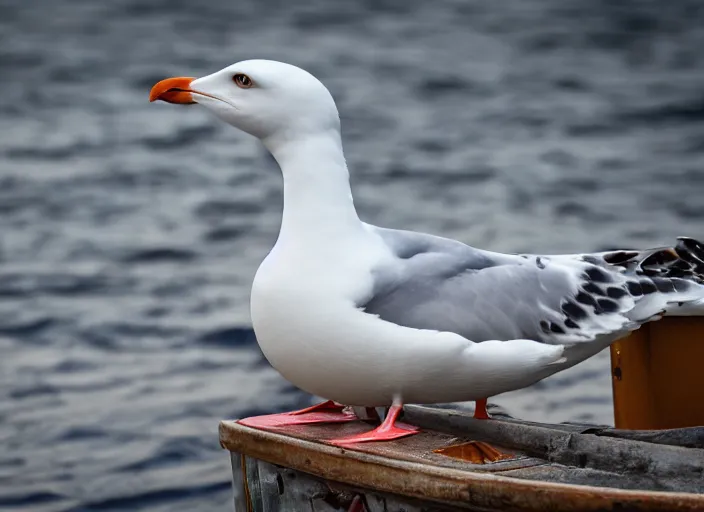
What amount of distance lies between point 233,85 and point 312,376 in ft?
2.33

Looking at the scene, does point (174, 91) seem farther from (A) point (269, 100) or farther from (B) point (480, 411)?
(B) point (480, 411)

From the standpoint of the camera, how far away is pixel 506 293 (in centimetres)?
299

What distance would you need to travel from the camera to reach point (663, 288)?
311cm

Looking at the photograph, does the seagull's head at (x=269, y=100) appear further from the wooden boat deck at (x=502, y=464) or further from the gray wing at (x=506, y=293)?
the wooden boat deck at (x=502, y=464)

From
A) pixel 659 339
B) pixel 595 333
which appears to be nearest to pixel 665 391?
pixel 659 339

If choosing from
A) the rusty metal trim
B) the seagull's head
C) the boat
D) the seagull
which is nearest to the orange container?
the boat

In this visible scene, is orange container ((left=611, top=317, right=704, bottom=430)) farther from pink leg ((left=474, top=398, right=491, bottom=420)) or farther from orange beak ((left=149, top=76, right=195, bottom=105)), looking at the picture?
orange beak ((left=149, top=76, right=195, bottom=105))

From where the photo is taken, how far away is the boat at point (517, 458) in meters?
2.73

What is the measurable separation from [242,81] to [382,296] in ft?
1.99

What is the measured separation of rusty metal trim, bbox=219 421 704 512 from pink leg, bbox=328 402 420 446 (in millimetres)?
33

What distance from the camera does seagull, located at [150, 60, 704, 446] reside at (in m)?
2.87

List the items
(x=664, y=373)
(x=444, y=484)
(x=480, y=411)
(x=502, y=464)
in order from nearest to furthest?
1. (x=444, y=484)
2. (x=502, y=464)
3. (x=480, y=411)
4. (x=664, y=373)

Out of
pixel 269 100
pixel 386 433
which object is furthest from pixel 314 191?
pixel 386 433

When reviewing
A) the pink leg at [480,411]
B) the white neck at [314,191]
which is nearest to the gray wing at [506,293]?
the white neck at [314,191]
